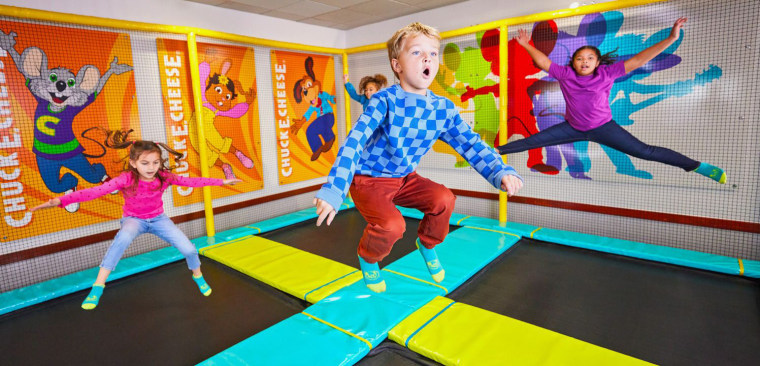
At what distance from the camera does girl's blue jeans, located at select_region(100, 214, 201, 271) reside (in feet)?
7.53

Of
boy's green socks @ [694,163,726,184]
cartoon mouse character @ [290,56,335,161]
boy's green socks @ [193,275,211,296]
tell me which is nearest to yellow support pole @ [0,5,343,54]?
cartoon mouse character @ [290,56,335,161]

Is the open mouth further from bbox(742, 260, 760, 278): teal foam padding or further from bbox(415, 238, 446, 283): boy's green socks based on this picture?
bbox(742, 260, 760, 278): teal foam padding

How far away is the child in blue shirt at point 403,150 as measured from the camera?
161 cm

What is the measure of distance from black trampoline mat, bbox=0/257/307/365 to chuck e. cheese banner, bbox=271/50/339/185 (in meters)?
2.12

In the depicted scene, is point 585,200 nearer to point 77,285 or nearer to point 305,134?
point 305,134

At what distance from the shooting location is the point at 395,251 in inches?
139

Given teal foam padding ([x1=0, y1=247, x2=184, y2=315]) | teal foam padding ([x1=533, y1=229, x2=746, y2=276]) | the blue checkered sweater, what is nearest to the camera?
the blue checkered sweater

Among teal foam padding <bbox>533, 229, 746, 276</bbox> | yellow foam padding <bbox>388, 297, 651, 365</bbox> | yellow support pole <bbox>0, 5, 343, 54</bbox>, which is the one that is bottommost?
yellow foam padding <bbox>388, 297, 651, 365</bbox>

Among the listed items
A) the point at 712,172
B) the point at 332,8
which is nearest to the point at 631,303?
the point at 712,172

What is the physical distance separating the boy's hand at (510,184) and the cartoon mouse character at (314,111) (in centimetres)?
361

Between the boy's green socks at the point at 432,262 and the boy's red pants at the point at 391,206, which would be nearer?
the boy's red pants at the point at 391,206

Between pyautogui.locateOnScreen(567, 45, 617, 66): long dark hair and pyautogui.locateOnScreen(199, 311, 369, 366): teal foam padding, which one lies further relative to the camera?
pyautogui.locateOnScreen(567, 45, 617, 66): long dark hair

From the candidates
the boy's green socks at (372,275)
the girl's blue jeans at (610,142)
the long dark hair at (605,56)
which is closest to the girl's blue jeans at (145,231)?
the boy's green socks at (372,275)

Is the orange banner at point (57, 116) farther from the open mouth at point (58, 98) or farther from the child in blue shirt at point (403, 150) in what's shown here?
the child in blue shirt at point (403, 150)
